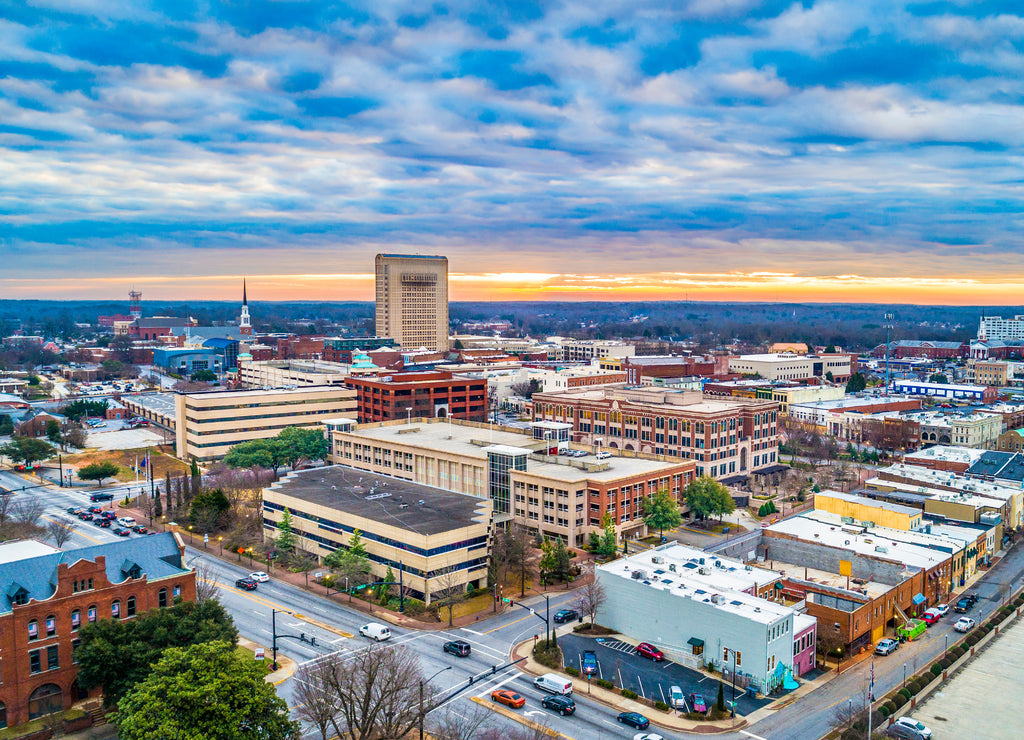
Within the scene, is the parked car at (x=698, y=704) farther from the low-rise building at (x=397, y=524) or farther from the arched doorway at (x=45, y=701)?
the arched doorway at (x=45, y=701)

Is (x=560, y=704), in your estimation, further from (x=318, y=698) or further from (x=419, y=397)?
(x=419, y=397)

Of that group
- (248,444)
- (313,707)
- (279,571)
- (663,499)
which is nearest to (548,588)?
(663,499)

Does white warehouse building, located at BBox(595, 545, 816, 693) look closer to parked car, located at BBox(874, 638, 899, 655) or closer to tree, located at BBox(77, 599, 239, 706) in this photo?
parked car, located at BBox(874, 638, 899, 655)

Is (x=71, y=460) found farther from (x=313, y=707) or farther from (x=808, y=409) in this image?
(x=808, y=409)

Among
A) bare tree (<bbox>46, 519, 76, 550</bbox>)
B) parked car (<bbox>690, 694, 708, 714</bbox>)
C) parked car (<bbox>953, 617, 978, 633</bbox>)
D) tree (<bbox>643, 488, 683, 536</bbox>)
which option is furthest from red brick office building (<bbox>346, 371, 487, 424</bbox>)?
parked car (<bbox>690, 694, 708, 714</bbox>)

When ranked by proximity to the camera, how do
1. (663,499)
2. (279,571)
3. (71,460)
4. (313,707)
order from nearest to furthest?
(313,707)
(279,571)
(663,499)
(71,460)

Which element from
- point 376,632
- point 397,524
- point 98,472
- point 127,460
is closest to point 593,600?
point 376,632

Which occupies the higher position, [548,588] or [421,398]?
[421,398]
